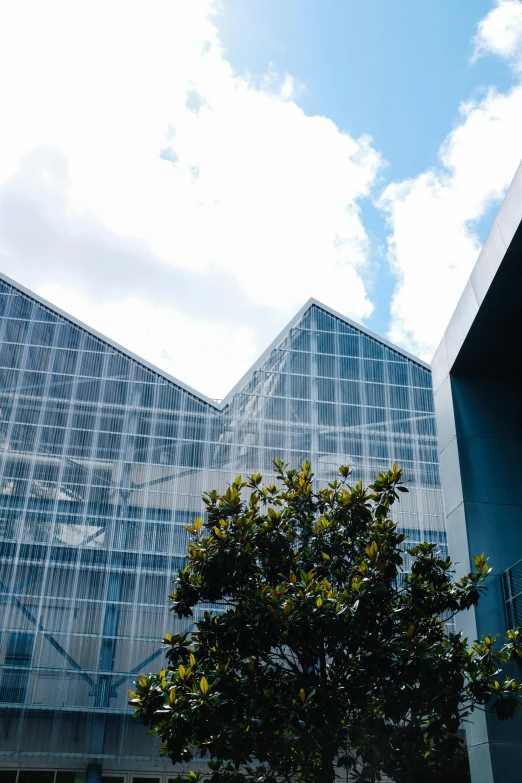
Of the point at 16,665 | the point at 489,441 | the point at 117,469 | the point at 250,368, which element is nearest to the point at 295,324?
the point at 250,368

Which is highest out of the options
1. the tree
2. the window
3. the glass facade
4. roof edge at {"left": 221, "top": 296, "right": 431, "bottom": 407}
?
roof edge at {"left": 221, "top": 296, "right": 431, "bottom": 407}

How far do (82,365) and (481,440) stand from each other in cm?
1616

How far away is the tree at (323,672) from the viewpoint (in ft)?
23.1

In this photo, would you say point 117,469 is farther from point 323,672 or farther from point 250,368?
point 323,672

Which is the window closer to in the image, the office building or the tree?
the tree

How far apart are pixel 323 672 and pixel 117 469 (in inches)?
608

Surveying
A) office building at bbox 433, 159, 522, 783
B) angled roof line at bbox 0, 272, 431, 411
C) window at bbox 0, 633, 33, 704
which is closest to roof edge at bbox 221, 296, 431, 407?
angled roof line at bbox 0, 272, 431, 411

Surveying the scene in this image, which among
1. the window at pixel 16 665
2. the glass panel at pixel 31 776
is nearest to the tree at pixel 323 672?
the window at pixel 16 665

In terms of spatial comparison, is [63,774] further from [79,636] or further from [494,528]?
[494,528]

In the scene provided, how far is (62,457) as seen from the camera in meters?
22.3

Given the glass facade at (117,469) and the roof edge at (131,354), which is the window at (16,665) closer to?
the glass facade at (117,469)

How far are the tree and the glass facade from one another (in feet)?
42.6

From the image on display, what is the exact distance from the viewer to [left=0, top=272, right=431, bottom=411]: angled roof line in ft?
77.8

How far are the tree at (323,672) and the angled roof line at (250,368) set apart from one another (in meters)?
15.7
